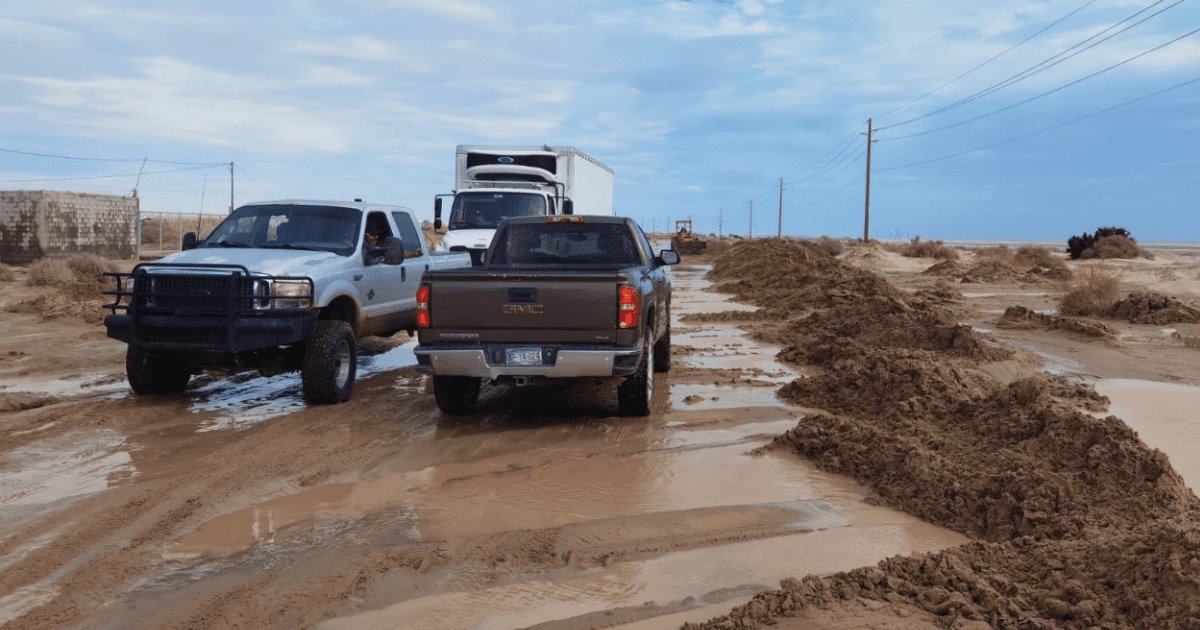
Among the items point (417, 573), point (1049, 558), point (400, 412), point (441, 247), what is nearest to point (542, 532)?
point (417, 573)

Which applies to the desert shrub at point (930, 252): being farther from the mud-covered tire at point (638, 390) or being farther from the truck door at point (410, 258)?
the mud-covered tire at point (638, 390)

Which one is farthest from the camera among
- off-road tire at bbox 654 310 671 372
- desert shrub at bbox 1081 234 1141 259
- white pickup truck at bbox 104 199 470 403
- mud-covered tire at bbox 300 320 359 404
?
desert shrub at bbox 1081 234 1141 259

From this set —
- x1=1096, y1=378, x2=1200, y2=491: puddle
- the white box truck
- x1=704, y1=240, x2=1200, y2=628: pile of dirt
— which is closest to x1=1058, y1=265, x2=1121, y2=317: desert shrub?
x1=704, y1=240, x2=1200, y2=628: pile of dirt

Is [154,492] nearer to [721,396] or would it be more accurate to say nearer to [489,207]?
[721,396]

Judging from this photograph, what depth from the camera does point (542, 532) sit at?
18.8ft

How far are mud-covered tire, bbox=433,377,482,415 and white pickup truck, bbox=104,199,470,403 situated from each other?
118cm

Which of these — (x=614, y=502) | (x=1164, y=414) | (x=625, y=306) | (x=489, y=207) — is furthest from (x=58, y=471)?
(x=489, y=207)

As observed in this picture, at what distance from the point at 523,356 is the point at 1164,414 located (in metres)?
6.22

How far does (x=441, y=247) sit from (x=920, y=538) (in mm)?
14370

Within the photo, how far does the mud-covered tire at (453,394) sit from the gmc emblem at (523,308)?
46.9 inches

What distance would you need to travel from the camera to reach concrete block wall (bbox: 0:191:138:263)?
35750 millimetres

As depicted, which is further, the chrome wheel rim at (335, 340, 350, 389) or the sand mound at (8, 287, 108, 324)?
the sand mound at (8, 287, 108, 324)

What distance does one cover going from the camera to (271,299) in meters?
9.12

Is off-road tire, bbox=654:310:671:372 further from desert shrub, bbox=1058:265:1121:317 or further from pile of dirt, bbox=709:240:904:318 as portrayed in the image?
desert shrub, bbox=1058:265:1121:317
